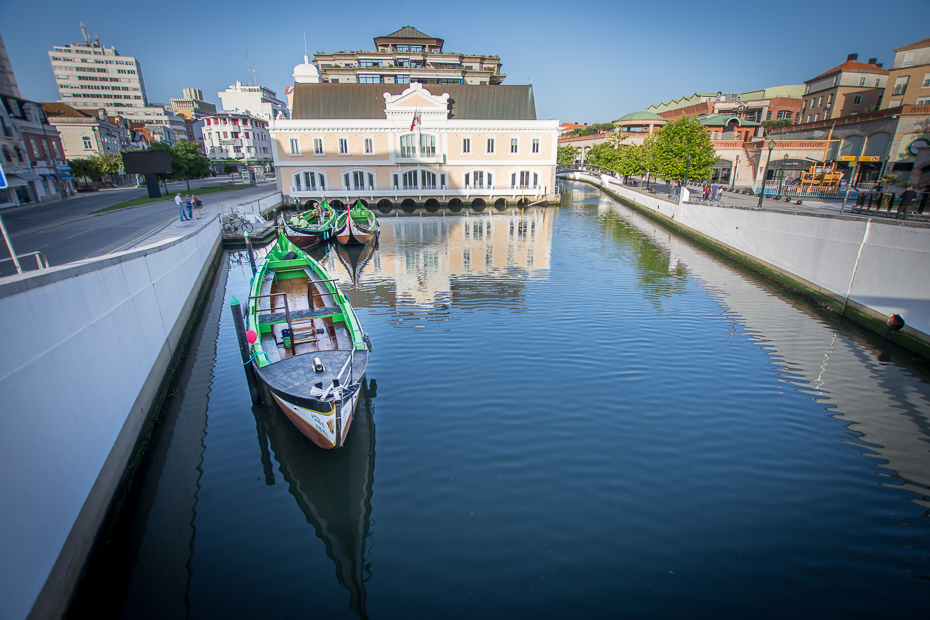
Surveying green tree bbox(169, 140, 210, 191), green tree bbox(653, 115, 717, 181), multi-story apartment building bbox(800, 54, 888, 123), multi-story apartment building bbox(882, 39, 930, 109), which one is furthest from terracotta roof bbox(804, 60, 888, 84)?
green tree bbox(169, 140, 210, 191)

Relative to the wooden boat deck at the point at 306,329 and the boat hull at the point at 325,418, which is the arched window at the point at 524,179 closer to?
the wooden boat deck at the point at 306,329

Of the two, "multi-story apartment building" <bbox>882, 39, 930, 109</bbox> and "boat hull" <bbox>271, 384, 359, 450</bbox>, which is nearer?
"boat hull" <bbox>271, 384, 359, 450</bbox>

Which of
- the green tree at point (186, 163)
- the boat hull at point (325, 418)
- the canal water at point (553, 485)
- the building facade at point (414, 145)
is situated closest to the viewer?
the canal water at point (553, 485)

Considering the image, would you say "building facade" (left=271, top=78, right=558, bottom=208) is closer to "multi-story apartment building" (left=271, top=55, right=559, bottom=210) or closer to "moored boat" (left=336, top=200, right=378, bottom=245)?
"multi-story apartment building" (left=271, top=55, right=559, bottom=210)

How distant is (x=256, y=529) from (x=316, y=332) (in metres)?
5.80

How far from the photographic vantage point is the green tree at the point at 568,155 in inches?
4213

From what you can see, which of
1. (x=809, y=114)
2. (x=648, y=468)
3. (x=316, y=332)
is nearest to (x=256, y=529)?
(x=316, y=332)

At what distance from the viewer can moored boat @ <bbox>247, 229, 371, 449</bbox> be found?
8.28 meters

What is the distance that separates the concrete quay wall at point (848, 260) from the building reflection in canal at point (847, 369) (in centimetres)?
60

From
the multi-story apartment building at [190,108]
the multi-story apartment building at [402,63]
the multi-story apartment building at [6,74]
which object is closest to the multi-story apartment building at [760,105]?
the multi-story apartment building at [402,63]

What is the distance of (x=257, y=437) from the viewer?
9.68 m

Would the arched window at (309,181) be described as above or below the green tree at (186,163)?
below

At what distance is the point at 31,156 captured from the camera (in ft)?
138

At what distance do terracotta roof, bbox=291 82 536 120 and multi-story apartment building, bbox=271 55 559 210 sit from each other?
0.35ft
